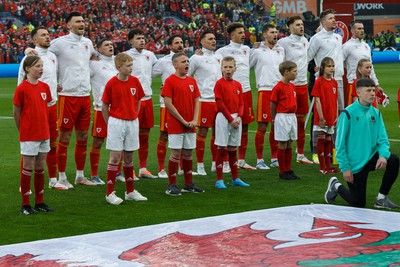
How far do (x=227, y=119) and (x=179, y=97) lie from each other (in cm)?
88

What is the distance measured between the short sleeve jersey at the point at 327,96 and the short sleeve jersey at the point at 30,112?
4.34 metres

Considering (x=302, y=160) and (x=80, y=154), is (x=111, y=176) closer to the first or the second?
(x=80, y=154)

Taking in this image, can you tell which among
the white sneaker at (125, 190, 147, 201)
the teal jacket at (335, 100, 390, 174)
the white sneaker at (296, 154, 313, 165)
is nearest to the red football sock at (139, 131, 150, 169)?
the white sneaker at (125, 190, 147, 201)

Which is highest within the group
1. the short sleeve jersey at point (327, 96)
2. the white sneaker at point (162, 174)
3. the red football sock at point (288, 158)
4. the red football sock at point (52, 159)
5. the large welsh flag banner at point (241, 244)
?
the short sleeve jersey at point (327, 96)

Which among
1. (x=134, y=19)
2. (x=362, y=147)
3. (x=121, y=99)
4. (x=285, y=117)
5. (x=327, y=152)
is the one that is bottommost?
(x=327, y=152)

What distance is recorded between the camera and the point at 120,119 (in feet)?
32.1

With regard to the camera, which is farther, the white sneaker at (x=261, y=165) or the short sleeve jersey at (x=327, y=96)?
the white sneaker at (x=261, y=165)

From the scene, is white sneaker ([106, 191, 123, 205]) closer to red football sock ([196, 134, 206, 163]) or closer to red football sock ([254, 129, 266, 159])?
Result: red football sock ([196, 134, 206, 163])

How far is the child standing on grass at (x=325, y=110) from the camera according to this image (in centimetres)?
1197

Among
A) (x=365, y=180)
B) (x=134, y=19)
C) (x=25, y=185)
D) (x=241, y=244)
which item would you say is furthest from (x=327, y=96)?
(x=134, y=19)

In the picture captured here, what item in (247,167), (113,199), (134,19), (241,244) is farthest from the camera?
(134,19)

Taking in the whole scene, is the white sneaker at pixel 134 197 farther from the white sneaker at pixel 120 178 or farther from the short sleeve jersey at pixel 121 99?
the white sneaker at pixel 120 178

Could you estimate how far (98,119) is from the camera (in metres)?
11.5

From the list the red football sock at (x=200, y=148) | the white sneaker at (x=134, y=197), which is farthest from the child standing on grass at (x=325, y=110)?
the white sneaker at (x=134, y=197)
